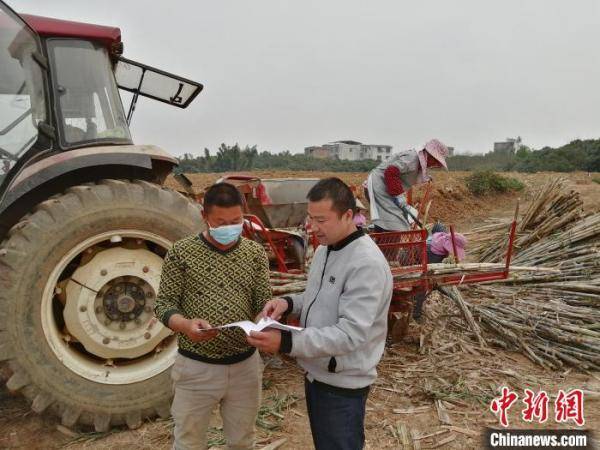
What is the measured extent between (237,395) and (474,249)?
7.59 m

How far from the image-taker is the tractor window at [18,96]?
334 centimetres

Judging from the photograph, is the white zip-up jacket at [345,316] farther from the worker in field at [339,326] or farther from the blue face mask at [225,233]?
the blue face mask at [225,233]

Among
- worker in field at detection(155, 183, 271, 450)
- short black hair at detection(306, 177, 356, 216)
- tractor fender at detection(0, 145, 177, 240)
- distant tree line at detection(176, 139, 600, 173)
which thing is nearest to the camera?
short black hair at detection(306, 177, 356, 216)

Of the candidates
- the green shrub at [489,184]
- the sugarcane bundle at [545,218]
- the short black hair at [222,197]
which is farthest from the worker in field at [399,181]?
the green shrub at [489,184]

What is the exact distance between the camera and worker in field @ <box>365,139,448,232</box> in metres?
5.04

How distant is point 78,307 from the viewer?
10.6ft

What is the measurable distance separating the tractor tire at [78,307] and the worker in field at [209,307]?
1.08 m

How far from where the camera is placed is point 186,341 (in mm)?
2330

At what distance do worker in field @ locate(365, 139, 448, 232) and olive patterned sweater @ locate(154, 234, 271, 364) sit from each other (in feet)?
9.98

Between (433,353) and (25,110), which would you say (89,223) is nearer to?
(25,110)

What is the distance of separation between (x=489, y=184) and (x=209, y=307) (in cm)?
1900

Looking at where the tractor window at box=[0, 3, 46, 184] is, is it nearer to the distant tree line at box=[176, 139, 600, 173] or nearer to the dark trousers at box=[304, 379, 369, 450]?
the dark trousers at box=[304, 379, 369, 450]

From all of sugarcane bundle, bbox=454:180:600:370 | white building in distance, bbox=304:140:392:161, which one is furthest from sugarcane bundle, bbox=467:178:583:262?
white building in distance, bbox=304:140:392:161

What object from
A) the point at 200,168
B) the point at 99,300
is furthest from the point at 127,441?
the point at 200,168
